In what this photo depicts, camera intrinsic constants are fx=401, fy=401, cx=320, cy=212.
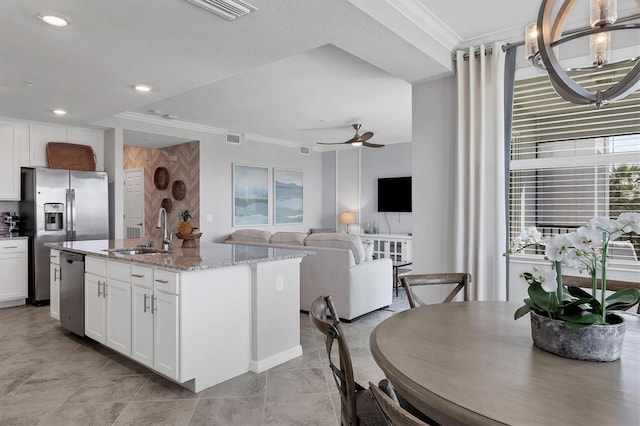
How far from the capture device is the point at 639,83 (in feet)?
5.18

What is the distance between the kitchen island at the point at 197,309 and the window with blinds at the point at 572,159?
201cm

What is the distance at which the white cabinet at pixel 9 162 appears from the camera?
203 inches

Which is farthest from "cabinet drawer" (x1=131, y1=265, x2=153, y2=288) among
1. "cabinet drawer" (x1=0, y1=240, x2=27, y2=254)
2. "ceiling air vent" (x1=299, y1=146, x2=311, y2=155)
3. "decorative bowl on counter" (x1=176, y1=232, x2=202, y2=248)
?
"ceiling air vent" (x1=299, y1=146, x2=311, y2=155)

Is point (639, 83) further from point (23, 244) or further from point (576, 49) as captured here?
point (23, 244)

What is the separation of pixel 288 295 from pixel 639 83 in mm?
2639

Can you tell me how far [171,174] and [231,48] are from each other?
4.94 meters

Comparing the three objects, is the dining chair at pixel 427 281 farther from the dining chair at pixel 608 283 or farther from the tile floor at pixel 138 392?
the tile floor at pixel 138 392

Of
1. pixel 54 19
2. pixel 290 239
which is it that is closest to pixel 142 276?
pixel 54 19

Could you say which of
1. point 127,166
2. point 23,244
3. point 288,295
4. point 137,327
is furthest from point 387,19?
point 127,166

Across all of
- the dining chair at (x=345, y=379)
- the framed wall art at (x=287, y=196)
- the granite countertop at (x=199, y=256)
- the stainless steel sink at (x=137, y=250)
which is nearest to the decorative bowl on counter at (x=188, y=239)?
the granite countertop at (x=199, y=256)

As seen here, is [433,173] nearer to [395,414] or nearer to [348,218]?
[395,414]

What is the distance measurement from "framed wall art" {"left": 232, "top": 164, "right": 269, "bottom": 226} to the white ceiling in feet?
8.27

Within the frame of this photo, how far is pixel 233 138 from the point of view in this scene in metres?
7.35

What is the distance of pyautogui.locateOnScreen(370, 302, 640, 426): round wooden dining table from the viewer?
3.14 feet
